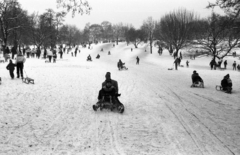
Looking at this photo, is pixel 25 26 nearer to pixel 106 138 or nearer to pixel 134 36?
pixel 106 138

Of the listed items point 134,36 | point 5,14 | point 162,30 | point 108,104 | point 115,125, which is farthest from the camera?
point 134,36

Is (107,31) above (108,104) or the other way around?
above

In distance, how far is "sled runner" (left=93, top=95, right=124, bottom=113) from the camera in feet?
28.8

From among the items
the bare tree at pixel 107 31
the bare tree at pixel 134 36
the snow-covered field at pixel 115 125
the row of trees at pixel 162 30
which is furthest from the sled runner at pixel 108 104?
the bare tree at pixel 107 31

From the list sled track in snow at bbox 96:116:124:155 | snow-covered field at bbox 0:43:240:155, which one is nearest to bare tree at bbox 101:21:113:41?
snow-covered field at bbox 0:43:240:155

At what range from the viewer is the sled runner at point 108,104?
878cm

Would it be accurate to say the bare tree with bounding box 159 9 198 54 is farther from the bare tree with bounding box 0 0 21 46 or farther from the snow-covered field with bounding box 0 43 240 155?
the snow-covered field with bounding box 0 43 240 155

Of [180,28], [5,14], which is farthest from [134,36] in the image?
[5,14]

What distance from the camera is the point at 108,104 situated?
8.92m

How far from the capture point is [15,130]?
6445 millimetres

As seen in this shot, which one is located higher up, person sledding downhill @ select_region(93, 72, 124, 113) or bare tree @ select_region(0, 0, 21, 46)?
bare tree @ select_region(0, 0, 21, 46)

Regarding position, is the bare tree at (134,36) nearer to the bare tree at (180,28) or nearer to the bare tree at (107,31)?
the bare tree at (180,28)

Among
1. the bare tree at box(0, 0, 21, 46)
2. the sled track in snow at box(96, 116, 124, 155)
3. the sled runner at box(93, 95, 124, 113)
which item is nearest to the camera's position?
the sled track in snow at box(96, 116, 124, 155)

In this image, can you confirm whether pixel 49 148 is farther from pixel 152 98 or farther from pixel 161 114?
pixel 152 98
